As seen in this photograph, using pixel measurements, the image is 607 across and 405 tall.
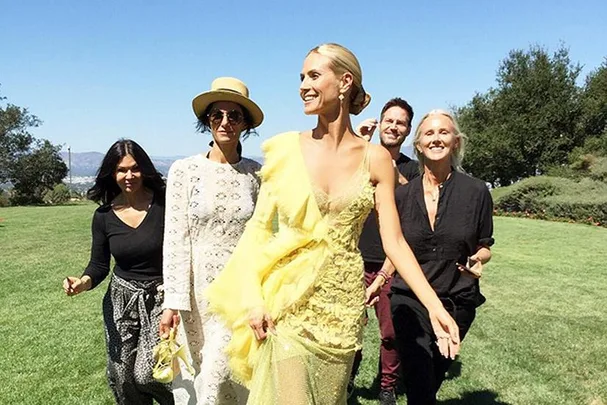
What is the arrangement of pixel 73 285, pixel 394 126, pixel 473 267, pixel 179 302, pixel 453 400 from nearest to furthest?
1. pixel 179 302
2. pixel 473 267
3. pixel 73 285
4. pixel 394 126
5. pixel 453 400

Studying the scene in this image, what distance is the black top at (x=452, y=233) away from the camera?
3402 mm

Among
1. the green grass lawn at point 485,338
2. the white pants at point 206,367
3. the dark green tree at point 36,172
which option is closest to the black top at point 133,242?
the white pants at point 206,367

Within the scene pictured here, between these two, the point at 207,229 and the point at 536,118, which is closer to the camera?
the point at 207,229

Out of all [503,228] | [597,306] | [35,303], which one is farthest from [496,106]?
[35,303]

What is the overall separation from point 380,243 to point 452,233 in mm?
1254

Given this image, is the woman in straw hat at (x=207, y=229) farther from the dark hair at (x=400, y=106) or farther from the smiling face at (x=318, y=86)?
the dark hair at (x=400, y=106)

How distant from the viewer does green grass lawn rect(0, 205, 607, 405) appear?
5.13 m

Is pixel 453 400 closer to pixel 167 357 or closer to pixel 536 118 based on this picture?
pixel 167 357

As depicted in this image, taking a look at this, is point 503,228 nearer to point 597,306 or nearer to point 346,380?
point 597,306

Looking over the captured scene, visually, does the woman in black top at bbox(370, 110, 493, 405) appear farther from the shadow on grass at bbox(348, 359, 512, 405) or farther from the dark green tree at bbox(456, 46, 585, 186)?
the dark green tree at bbox(456, 46, 585, 186)

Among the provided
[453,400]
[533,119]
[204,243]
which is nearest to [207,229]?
[204,243]

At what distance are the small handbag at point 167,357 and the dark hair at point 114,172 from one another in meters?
0.99

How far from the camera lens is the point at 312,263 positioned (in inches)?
92.0

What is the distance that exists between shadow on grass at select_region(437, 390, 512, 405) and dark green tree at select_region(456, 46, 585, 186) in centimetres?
3671
